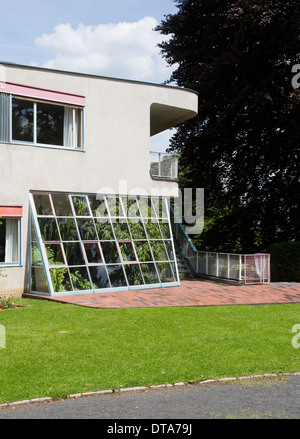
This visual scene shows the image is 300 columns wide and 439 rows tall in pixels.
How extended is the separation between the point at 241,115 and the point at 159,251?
Result: 9062mm

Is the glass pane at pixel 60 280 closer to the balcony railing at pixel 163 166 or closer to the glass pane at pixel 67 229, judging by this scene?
the glass pane at pixel 67 229

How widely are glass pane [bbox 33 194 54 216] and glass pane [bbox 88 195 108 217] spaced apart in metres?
1.49

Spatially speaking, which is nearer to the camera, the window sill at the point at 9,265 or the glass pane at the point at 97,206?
the window sill at the point at 9,265

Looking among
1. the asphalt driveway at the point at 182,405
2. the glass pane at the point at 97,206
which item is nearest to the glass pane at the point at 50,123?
the glass pane at the point at 97,206

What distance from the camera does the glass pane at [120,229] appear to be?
16656mm

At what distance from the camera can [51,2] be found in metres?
12.8

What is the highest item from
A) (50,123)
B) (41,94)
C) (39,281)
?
(41,94)

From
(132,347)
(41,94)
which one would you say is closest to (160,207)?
(41,94)

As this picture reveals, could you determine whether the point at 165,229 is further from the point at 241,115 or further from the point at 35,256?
the point at 241,115

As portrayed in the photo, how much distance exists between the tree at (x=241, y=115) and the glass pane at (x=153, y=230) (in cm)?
666

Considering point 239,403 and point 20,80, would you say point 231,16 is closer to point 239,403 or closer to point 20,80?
point 20,80

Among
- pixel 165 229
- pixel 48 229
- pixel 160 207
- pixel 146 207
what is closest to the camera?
pixel 48 229

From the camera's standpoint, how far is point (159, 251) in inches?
688

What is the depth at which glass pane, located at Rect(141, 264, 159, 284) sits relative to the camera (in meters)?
16.8
